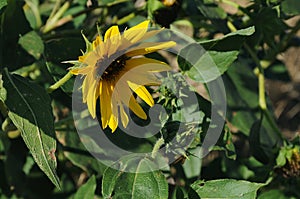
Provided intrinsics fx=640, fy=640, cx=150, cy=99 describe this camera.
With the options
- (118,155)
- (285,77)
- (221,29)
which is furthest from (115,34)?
(285,77)

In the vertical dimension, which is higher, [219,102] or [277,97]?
[219,102]

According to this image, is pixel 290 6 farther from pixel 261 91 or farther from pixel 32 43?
pixel 32 43

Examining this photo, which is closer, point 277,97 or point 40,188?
point 40,188

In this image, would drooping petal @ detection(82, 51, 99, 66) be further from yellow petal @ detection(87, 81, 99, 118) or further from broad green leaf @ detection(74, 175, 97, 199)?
broad green leaf @ detection(74, 175, 97, 199)

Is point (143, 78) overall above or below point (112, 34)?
below

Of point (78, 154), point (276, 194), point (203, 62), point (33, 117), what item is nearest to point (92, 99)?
point (33, 117)

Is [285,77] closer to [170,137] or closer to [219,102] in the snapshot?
[219,102]

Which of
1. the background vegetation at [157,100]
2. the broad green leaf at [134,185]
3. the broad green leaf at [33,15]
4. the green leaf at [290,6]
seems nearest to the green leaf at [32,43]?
the background vegetation at [157,100]
